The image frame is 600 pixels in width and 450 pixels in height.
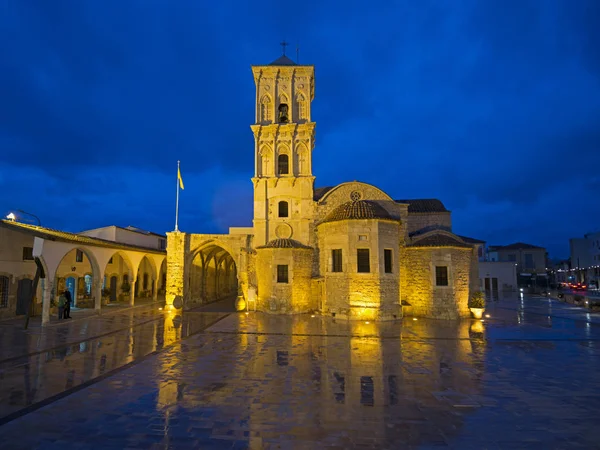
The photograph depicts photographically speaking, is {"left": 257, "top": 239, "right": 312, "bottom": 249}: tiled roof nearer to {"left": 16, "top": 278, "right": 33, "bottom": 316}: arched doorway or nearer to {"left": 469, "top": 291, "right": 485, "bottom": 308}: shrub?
{"left": 469, "top": 291, "right": 485, "bottom": 308}: shrub

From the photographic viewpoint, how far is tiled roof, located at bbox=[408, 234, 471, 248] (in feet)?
63.2

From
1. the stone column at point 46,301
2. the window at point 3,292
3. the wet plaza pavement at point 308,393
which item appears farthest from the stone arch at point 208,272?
the wet plaza pavement at point 308,393

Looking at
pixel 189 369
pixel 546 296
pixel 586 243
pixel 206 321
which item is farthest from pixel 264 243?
pixel 586 243

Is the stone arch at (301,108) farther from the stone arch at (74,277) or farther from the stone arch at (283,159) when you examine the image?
the stone arch at (74,277)

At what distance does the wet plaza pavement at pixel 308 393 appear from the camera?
5164 millimetres

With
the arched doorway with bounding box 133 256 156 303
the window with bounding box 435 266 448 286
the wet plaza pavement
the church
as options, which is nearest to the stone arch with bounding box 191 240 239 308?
the church

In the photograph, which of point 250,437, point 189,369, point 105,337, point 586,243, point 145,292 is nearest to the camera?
point 250,437

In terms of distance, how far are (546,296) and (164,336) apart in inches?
1379

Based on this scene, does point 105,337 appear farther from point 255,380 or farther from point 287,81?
point 287,81

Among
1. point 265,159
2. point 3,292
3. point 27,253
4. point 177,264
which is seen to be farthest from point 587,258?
point 3,292

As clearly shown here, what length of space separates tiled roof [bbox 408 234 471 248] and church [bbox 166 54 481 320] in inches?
2.4

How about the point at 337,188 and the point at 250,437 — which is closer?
the point at 250,437

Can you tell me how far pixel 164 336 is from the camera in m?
13.6

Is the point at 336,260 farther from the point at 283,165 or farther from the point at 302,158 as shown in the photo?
the point at 283,165
